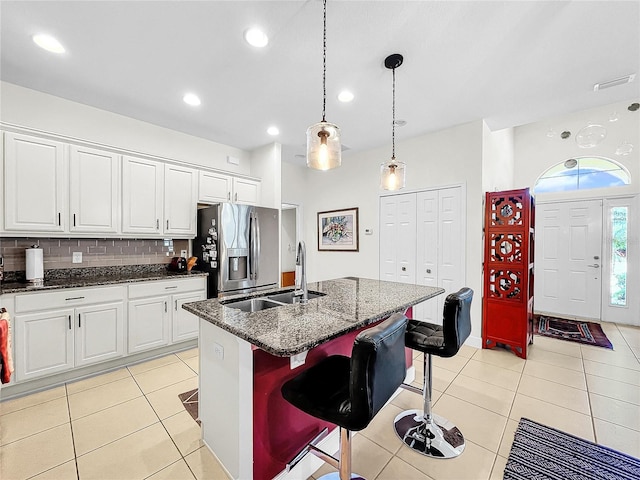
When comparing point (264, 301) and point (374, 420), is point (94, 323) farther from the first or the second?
point (374, 420)

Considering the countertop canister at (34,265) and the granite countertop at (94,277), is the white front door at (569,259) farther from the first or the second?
the countertop canister at (34,265)

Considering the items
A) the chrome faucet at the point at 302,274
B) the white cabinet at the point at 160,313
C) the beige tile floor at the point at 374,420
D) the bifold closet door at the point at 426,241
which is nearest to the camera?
the beige tile floor at the point at 374,420

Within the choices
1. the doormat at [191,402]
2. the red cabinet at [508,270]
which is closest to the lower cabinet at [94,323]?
the doormat at [191,402]

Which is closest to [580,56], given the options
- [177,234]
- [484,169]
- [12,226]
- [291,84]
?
[484,169]

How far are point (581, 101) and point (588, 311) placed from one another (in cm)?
367

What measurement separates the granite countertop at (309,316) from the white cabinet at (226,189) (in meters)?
2.29

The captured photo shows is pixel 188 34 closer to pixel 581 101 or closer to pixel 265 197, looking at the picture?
pixel 265 197

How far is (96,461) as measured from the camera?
1687 millimetres

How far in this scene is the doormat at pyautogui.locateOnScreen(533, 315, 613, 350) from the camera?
3.71m

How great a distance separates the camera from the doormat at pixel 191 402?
2.15 metres

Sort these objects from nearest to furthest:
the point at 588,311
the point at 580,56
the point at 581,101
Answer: the point at 580,56 < the point at 581,101 < the point at 588,311

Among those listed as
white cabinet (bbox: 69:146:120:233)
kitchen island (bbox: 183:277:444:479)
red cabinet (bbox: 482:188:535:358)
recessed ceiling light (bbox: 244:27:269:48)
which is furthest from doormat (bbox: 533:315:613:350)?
white cabinet (bbox: 69:146:120:233)

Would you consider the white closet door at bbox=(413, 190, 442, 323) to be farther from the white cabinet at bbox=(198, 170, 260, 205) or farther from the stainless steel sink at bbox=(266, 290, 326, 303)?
the white cabinet at bbox=(198, 170, 260, 205)

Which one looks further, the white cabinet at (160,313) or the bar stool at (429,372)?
the white cabinet at (160,313)
